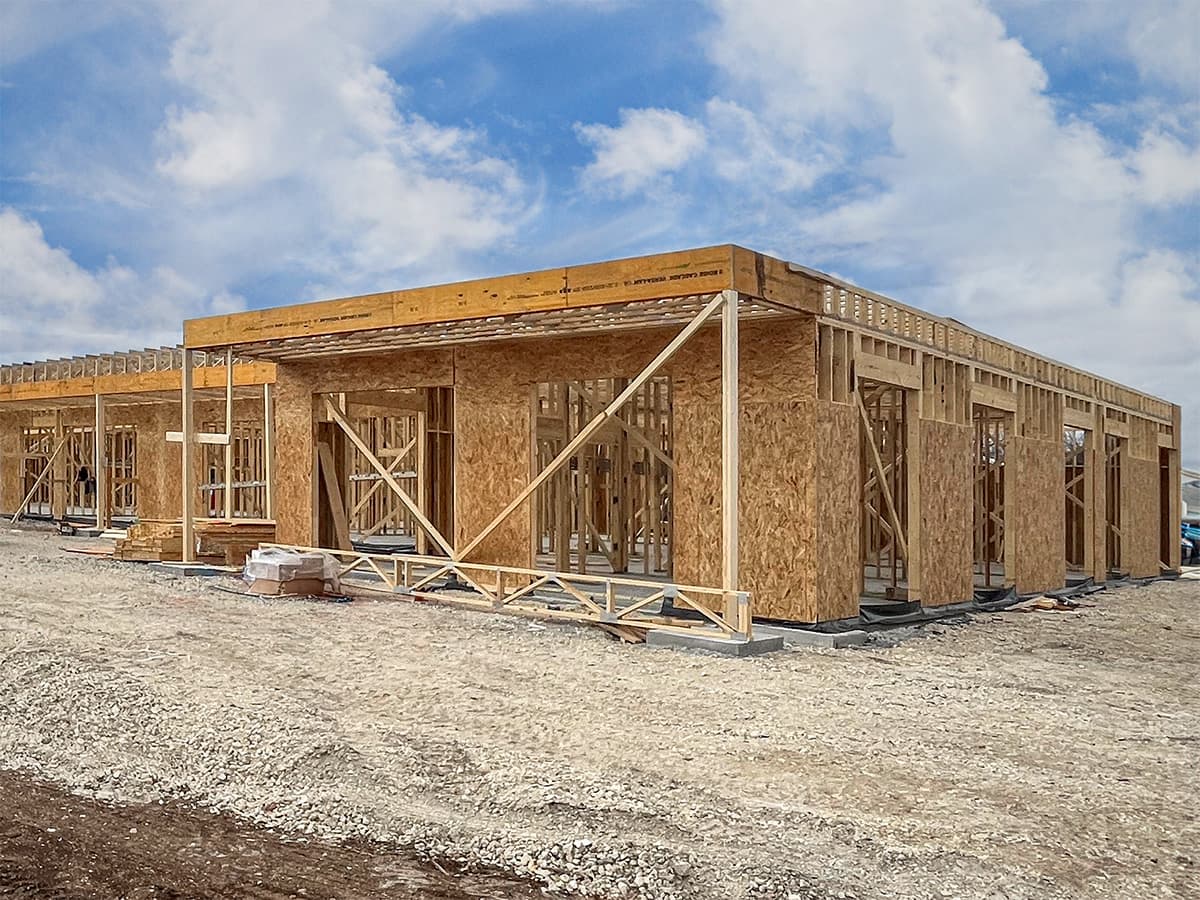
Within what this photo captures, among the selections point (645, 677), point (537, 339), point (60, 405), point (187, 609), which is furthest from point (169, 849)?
point (60, 405)

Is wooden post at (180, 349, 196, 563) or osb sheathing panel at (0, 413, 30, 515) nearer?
wooden post at (180, 349, 196, 563)

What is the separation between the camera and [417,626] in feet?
40.1

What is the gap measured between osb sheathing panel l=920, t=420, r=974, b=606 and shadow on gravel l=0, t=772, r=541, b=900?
10.6 m

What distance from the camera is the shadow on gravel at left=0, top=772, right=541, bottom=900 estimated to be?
4.70 metres

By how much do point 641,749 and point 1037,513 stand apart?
1305cm

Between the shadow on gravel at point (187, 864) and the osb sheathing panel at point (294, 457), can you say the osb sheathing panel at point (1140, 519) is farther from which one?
the shadow on gravel at point (187, 864)

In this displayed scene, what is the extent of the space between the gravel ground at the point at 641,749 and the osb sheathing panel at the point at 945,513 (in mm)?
2451

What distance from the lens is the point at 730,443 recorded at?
426 inches

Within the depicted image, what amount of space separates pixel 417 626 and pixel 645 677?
3661 millimetres

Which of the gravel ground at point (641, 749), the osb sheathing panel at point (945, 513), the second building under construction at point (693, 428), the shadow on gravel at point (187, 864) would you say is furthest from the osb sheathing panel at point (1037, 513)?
the shadow on gravel at point (187, 864)

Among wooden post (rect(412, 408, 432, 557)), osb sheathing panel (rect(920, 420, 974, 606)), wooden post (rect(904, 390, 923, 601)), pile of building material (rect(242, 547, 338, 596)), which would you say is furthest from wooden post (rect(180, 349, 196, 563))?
osb sheathing panel (rect(920, 420, 974, 606))

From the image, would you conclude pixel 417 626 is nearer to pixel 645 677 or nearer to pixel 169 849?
pixel 645 677

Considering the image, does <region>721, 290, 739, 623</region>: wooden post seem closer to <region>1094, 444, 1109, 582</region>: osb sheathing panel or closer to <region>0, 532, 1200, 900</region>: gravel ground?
<region>0, 532, 1200, 900</region>: gravel ground

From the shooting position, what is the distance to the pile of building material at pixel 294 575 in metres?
14.3
